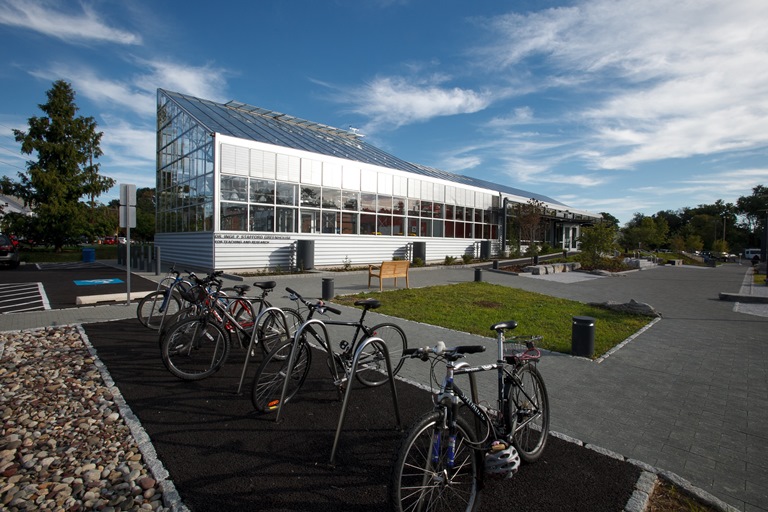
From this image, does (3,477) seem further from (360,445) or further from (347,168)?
(347,168)

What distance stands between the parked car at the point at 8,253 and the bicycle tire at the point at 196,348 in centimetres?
2024

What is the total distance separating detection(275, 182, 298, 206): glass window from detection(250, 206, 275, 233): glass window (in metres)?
0.64

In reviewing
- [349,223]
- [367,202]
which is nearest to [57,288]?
[349,223]

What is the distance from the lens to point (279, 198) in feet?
58.5

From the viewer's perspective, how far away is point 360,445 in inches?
128

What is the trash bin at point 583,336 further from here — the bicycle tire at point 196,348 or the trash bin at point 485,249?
the trash bin at point 485,249

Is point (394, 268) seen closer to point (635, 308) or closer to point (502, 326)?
point (635, 308)

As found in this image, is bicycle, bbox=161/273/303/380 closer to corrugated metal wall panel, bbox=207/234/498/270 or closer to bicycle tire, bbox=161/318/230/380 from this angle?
bicycle tire, bbox=161/318/230/380

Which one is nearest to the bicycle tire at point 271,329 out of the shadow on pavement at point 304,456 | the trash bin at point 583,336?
the shadow on pavement at point 304,456

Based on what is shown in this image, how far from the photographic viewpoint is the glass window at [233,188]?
16.4 metres

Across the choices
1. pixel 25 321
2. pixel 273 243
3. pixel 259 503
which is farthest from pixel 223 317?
pixel 273 243

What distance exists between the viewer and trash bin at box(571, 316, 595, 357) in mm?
5777

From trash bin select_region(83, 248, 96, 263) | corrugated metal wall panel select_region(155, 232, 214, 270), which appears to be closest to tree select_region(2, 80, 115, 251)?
trash bin select_region(83, 248, 96, 263)

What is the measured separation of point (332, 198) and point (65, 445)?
17195 mm
